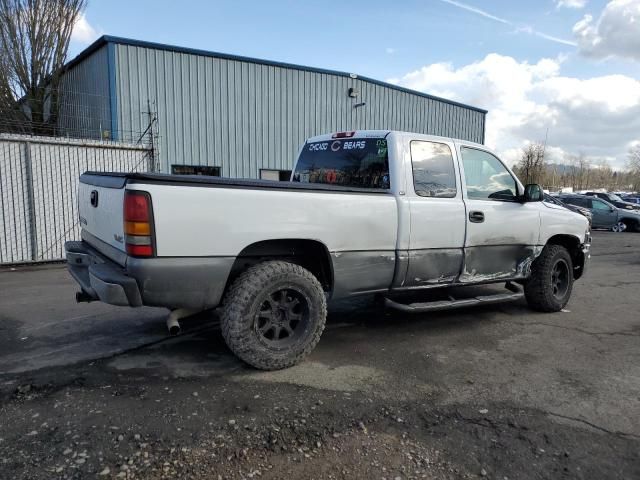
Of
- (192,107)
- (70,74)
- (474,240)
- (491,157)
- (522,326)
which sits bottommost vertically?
(522,326)

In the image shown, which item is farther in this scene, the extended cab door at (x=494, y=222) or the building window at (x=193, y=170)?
the building window at (x=193, y=170)

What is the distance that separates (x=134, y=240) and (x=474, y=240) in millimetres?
3388

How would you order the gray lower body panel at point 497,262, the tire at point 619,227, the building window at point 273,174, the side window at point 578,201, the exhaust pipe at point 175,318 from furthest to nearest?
the side window at point 578,201 → the tire at point 619,227 → the building window at point 273,174 → the gray lower body panel at point 497,262 → the exhaust pipe at point 175,318

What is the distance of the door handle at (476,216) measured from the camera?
5035 mm

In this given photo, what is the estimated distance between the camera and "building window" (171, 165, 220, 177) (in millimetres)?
13039

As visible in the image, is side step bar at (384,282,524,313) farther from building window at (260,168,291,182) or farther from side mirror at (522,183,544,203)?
building window at (260,168,291,182)

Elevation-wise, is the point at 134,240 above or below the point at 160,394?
above

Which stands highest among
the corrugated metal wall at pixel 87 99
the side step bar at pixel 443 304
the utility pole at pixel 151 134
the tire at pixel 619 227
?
the corrugated metal wall at pixel 87 99

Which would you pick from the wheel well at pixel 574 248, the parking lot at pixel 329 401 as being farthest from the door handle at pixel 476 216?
the wheel well at pixel 574 248

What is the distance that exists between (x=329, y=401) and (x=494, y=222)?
9.48ft

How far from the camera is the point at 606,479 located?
265 cm

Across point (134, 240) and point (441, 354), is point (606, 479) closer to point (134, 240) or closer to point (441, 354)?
point (441, 354)

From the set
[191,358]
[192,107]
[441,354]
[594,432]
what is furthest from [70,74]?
[594,432]

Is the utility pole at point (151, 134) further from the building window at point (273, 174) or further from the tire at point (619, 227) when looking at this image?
the tire at point (619, 227)
